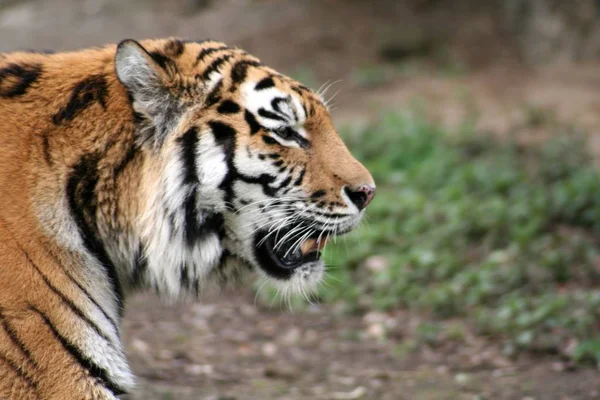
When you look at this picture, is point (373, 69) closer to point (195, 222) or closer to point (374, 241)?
point (374, 241)

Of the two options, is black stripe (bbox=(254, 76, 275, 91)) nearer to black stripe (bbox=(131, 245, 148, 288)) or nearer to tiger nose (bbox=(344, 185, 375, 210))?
tiger nose (bbox=(344, 185, 375, 210))

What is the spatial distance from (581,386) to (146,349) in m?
2.49

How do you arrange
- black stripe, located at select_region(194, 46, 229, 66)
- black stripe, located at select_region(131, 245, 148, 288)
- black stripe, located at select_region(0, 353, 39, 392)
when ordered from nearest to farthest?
black stripe, located at select_region(0, 353, 39, 392) → black stripe, located at select_region(131, 245, 148, 288) → black stripe, located at select_region(194, 46, 229, 66)

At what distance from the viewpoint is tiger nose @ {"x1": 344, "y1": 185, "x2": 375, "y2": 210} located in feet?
9.90

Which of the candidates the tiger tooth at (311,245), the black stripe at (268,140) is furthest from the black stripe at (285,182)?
the tiger tooth at (311,245)

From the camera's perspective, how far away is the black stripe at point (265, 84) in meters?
2.98

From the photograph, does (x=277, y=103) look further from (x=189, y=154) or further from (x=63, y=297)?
(x=63, y=297)

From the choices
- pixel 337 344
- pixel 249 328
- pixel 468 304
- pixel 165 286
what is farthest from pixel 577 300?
pixel 165 286

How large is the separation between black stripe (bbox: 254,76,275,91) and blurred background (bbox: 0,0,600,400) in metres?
0.84

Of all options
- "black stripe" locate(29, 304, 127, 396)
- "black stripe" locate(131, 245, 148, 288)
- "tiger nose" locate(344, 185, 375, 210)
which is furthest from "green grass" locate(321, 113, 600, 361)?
"black stripe" locate(29, 304, 127, 396)

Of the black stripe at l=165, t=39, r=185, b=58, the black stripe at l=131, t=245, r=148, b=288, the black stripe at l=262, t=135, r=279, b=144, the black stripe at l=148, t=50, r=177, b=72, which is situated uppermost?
the black stripe at l=165, t=39, r=185, b=58

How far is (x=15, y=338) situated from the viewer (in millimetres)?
2561

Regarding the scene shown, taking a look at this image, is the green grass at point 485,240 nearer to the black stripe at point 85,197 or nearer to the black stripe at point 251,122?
the black stripe at point 251,122

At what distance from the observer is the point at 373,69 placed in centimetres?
1030
